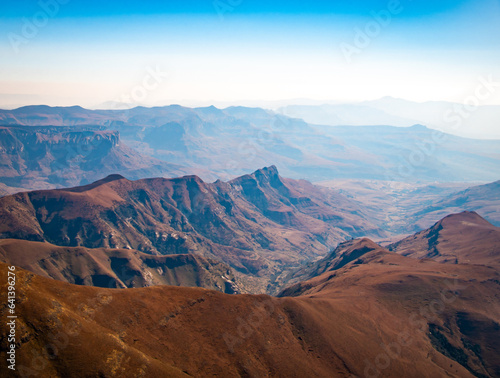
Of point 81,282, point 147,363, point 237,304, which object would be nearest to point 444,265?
point 237,304

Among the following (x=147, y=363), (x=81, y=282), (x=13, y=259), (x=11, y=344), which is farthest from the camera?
(x=81, y=282)

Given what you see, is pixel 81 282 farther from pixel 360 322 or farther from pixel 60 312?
pixel 360 322

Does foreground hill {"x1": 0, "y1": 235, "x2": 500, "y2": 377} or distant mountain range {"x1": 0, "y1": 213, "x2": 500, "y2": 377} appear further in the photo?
distant mountain range {"x1": 0, "y1": 213, "x2": 500, "y2": 377}

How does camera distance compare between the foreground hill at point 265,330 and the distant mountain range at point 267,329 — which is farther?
the distant mountain range at point 267,329

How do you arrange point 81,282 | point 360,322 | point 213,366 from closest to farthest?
point 213,366 → point 360,322 → point 81,282
